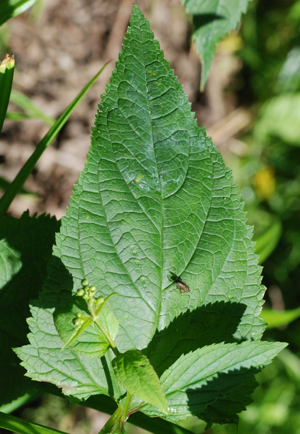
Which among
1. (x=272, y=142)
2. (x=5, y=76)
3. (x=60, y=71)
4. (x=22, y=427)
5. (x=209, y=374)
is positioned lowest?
(x=22, y=427)

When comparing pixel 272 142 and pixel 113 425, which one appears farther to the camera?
pixel 272 142

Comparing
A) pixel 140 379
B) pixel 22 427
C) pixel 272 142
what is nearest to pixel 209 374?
pixel 140 379

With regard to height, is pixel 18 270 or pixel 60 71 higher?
pixel 60 71

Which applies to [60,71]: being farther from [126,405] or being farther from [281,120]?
[126,405]

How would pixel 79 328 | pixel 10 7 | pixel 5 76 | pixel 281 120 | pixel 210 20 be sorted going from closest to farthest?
pixel 79 328
pixel 5 76
pixel 10 7
pixel 210 20
pixel 281 120

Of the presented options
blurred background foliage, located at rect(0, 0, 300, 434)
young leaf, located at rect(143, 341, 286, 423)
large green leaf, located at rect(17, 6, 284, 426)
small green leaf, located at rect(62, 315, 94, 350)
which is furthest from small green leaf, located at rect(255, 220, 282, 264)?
small green leaf, located at rect(62, 315, 94, 350)

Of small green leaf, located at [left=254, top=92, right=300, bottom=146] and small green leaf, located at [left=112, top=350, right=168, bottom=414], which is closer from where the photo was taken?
small green leaf, located at [left=112, top=350, right=168, bottom=414]

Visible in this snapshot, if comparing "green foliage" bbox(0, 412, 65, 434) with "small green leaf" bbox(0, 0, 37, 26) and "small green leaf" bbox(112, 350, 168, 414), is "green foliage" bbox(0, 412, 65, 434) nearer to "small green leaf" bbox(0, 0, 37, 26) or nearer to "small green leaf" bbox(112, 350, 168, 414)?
"small green leaf" bbox(112, 350, 168, 414)
